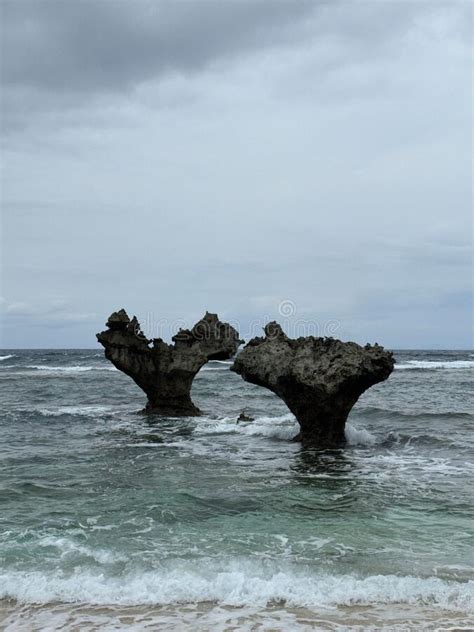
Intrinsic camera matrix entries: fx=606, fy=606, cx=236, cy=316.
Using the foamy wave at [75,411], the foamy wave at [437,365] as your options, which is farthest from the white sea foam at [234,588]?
the foamy wave at [437,365]

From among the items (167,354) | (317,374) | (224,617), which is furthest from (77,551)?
(167,354)

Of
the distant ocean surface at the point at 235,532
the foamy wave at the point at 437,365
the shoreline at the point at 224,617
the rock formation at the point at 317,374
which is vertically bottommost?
the shoreline at the point at 224,617

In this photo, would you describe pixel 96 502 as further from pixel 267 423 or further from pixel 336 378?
pixel 267 423

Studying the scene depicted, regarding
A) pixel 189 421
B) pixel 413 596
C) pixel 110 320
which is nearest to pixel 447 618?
pixel 413 596

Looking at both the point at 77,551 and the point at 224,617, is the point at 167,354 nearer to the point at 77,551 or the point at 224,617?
the point at 77,551

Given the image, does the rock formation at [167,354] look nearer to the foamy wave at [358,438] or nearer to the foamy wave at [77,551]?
the foamy wave at [358,438]

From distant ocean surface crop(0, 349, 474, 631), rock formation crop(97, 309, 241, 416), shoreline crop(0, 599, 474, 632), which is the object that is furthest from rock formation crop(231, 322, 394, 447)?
shoreline crop(0, 599, 474, 632)

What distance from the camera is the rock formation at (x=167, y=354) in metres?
23.5

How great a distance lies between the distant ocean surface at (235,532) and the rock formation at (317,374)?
3.16 feet

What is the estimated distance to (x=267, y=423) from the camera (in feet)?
70.4

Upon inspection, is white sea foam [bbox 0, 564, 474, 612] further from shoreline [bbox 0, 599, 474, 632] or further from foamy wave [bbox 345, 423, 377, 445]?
foamy wave [bbox 345, 423, 377, 445]

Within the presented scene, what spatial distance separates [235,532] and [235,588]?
2063 mm

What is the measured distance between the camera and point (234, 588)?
7469mm

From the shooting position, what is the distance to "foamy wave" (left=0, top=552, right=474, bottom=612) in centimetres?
718
